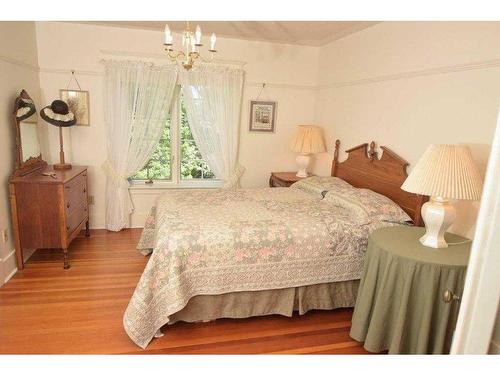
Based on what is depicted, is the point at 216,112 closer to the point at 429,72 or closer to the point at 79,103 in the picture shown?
the point at 79,103

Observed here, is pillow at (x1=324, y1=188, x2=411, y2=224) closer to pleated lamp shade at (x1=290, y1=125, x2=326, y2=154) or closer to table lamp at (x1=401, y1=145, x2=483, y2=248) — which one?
table lamp at (x1=401, y1=145, x2=483, y2=248)

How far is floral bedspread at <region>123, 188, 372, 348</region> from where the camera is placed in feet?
6.90

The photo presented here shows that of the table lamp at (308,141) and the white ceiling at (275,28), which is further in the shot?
the table lamp at (308,141)

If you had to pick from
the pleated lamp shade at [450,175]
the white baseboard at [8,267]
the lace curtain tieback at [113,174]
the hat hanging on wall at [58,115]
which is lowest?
the white baseboard at [8,267]

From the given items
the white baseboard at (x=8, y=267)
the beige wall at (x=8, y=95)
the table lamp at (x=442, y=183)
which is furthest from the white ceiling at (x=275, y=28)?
the white baseboard at (x=8, y=267)

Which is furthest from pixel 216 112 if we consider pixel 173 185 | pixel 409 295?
pixel 409 295

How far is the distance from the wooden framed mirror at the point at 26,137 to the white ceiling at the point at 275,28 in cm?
127

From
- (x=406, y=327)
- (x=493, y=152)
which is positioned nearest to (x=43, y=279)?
(x=406, y=327)

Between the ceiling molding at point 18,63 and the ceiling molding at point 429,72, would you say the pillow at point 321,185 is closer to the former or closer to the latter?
the ceiling molding at point 429,72

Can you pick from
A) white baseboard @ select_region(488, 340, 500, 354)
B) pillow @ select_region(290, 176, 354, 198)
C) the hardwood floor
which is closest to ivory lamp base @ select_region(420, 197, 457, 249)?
the hardwood floor

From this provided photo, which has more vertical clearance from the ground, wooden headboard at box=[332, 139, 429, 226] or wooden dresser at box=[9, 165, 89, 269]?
wooden headboard at box=[332, 139, 429, 226]

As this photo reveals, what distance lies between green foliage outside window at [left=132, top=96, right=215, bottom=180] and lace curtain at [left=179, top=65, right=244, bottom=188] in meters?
0.18

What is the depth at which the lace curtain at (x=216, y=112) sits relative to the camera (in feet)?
13.2
